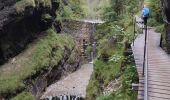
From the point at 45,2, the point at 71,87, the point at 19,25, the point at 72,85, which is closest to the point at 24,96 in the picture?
the point at 71,87

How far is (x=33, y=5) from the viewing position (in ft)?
93.4

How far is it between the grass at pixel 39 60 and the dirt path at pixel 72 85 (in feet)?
7.54

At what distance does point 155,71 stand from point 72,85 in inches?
812

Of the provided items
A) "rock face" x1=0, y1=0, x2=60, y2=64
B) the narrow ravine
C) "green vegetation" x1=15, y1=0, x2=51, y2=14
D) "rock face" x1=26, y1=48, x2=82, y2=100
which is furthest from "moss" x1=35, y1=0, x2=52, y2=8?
the narrow ravine

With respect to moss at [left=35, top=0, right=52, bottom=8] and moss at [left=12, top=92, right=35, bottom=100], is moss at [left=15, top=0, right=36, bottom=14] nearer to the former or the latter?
moss at [left=35, top=0, right=52, bottom=8]

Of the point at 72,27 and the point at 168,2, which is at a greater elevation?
the point at 168,2

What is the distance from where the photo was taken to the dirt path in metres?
28.9

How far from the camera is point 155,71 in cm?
1187

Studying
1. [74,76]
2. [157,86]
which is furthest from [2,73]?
[157,86]

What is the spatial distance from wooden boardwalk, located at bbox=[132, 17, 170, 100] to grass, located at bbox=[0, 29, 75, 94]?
10.5 meters

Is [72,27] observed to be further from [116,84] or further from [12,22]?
[116,84]

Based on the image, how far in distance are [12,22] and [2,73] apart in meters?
4.72

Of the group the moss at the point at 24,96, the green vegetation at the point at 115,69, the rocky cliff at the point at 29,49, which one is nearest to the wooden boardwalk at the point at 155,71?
the green vegetation at the point at 115,69

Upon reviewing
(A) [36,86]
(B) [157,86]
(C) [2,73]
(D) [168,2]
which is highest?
(D) [168,2]
